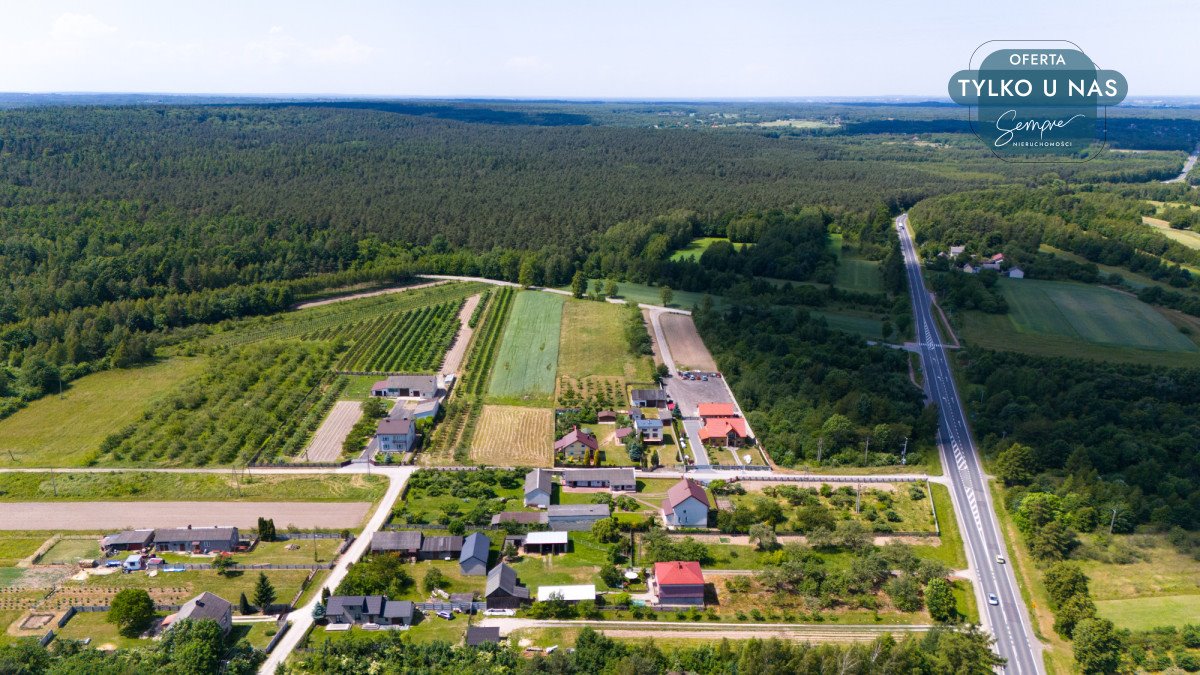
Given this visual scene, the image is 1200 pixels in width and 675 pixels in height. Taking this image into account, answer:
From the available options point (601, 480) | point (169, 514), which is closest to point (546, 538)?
point (601, 480)

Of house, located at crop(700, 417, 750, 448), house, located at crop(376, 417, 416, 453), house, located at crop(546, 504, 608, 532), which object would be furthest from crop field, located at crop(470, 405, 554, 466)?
house, located at crop(700, 417, 750, 448)

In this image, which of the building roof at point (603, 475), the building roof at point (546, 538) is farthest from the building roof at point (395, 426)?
the building roof at point (546, 538)

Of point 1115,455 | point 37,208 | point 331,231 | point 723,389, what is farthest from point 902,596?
point 37,208

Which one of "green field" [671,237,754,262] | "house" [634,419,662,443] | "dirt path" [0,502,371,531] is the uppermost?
"green field" [671,237,754,262]

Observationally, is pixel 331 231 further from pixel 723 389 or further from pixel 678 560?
pixel 678 560

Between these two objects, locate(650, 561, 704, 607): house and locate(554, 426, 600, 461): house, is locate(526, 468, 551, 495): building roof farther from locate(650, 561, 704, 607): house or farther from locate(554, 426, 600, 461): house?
locate(650, 561, 704, 607): house

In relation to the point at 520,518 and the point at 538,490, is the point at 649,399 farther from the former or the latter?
the point at 520,518

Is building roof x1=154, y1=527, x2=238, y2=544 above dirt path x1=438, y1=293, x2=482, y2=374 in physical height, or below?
below
